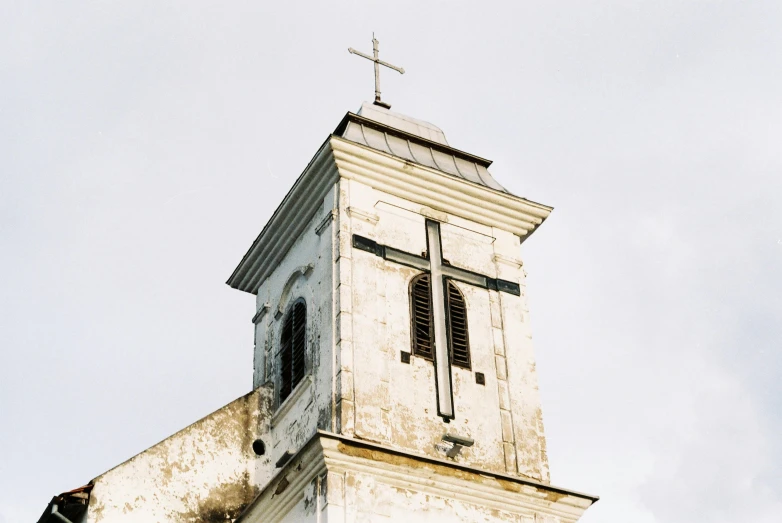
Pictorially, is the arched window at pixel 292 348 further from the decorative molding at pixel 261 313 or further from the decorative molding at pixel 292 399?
the decorative molding at pixel 261 313

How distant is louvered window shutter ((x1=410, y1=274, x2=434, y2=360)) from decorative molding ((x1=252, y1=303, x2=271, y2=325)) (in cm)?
320

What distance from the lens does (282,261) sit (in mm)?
21859

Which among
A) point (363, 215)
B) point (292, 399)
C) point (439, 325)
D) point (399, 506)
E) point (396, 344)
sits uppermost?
point (363, 215)

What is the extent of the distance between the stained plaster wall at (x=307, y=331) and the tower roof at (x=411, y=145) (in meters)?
1.71

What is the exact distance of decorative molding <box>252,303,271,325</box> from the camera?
2191 cm

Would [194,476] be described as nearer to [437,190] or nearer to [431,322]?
[431,322]

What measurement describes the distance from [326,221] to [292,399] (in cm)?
273

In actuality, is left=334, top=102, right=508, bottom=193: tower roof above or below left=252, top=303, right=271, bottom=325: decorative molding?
above

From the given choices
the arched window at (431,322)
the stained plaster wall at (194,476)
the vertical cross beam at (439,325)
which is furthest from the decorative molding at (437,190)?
the stained plaster wall at (194,476)

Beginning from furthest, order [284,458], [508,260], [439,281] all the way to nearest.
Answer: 1. [508,260]
2. [439,281]
3. [284,458]

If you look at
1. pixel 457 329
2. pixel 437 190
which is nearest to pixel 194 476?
pixel 457 329

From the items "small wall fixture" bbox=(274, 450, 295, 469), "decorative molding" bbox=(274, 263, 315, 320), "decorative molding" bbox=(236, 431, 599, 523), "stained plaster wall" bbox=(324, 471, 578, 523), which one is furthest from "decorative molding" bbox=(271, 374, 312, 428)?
"stained plaster wall" bbox=(324, 471, 578, 523)

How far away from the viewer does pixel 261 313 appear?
2211cm

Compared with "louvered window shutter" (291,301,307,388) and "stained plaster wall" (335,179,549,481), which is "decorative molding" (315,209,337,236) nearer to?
"stained plaster wall" (335,179,549,481)
